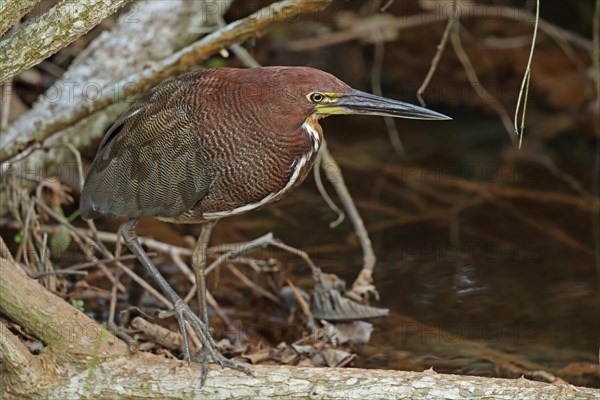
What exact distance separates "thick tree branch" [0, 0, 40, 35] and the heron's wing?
83 cm

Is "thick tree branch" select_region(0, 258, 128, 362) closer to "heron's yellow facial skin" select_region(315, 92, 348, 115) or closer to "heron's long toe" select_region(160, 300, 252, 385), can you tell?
"heron's long toe" select_region(160, 300, 252, 385)

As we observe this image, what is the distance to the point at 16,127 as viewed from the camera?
4930 millimetres

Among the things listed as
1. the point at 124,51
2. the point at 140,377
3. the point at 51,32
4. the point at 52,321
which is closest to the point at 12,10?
the point at 51,32

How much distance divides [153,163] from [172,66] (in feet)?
2.32

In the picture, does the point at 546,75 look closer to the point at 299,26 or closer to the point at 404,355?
the point at 299,26

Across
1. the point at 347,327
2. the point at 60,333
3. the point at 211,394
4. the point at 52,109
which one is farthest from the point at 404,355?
the point at 52,109

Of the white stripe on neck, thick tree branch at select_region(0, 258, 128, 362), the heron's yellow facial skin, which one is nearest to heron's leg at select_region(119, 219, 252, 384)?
thick tree branch at select_region(0, 258, 128, 362)

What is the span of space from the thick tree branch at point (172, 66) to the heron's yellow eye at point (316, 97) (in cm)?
59

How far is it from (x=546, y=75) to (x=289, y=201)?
276 cm

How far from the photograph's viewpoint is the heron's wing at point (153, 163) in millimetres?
3730

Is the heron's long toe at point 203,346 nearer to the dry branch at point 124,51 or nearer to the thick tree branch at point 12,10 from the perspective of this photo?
the thick tree branch at point 12,10

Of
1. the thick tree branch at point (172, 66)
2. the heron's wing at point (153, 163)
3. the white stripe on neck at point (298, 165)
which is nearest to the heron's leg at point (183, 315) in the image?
the heron's wing at point (153, 163)

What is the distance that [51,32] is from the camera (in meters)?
3.10

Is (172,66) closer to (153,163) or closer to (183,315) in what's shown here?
(153,163)
